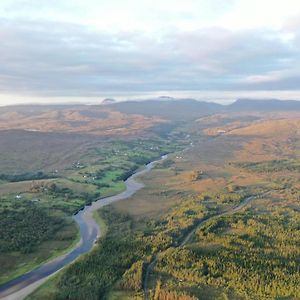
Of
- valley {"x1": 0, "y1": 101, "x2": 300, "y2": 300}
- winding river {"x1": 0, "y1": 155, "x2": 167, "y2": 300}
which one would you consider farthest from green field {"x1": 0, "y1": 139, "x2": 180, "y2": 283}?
winding river {"x1": 0, "y1": 155, "x2": 167, "y2": 300}

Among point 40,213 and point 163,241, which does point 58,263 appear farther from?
point 40,213

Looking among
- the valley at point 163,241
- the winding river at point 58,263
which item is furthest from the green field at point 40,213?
the winding river at point 58,263

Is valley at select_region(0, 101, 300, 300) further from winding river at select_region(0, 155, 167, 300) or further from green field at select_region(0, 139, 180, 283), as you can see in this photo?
winding river at select_region(0, 155, 167, 300)

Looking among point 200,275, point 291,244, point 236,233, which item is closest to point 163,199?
point 236,233

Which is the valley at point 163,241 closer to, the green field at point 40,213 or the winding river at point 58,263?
the green field at point 40,213

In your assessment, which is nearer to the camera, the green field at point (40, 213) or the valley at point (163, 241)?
the valley at point (163, 241)

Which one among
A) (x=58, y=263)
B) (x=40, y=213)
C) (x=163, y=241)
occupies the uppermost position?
(x=163, y=241)

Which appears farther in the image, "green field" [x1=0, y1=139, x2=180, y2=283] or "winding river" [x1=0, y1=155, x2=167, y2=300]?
"green field" [x1=0, y1=139, x2=180, y2=283]

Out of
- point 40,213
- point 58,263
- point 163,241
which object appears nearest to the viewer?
point 58,263

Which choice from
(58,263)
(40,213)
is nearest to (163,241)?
(58,263)

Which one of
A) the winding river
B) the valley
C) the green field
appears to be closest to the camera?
the valley

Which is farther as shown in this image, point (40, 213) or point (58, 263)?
point (40, 213)

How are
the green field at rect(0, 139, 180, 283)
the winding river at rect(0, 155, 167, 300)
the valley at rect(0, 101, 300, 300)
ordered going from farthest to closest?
the green field at rect(0, 139, 180, 283), the winding river at rect(0, 155, 167, 300), the valley at rect(0, 101, 300, 300)

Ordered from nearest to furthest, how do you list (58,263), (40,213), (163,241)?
(58,263), (163,241), (40,213)
